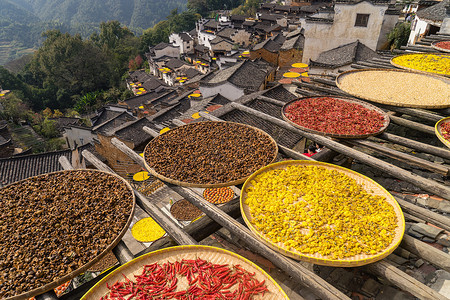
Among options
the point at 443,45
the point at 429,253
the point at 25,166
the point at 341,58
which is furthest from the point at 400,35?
the point at 25,166

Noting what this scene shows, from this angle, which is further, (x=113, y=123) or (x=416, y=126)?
(x=113, y=123)

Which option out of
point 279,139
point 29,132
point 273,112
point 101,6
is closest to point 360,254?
point 279,139

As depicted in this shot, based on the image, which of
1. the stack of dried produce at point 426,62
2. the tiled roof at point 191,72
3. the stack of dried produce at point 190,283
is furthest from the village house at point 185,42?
the stack of dried produce at point 190,283

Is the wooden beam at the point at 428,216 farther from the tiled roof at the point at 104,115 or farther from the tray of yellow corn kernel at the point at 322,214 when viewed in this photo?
the tiled roof at the point at 104,115

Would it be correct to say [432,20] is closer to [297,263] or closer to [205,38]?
[297,263]

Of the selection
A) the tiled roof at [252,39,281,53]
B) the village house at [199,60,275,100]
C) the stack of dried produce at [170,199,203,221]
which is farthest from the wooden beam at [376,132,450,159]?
the tiled roof at [252,39,281,53]

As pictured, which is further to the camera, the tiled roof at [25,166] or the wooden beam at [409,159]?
the tiled roof at [25,166]
